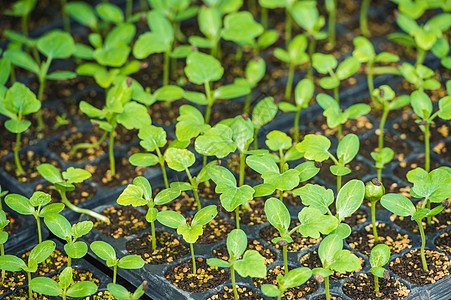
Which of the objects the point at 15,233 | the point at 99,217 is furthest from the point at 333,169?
the point at 15,233

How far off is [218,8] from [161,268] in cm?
88

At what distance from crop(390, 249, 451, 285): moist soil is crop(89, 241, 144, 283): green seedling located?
0.49 meters

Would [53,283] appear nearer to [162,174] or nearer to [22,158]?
[162,174]

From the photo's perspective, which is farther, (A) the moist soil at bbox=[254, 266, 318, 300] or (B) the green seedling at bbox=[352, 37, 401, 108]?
(B) the green seedling at bbox=[352, 37, 401, 108]

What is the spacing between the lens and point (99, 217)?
145 cm

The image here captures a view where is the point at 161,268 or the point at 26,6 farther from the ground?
the point at 26,6

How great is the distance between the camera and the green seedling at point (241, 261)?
1.14 m

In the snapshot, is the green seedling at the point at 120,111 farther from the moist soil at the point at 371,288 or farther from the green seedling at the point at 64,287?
the moist soil at the point at 371,288

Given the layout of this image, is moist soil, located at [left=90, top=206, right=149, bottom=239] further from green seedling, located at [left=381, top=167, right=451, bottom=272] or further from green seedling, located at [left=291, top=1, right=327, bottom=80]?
green seedling, located at [left=291, top=1, right=327, bottom=80]

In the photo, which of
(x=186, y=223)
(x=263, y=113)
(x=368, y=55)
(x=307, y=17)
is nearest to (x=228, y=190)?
(x=186, y=223)

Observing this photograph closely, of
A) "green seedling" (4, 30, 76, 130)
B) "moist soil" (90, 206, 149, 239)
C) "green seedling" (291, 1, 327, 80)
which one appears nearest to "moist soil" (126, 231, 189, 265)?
"moist soil" (90, 206, 149, 239)

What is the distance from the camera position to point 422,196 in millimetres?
1284

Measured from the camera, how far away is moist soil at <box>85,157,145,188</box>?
5.23 ft

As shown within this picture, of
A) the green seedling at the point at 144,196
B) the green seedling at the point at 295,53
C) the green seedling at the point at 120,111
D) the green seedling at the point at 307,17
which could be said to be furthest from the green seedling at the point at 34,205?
the green seedling at the point at 307,17
